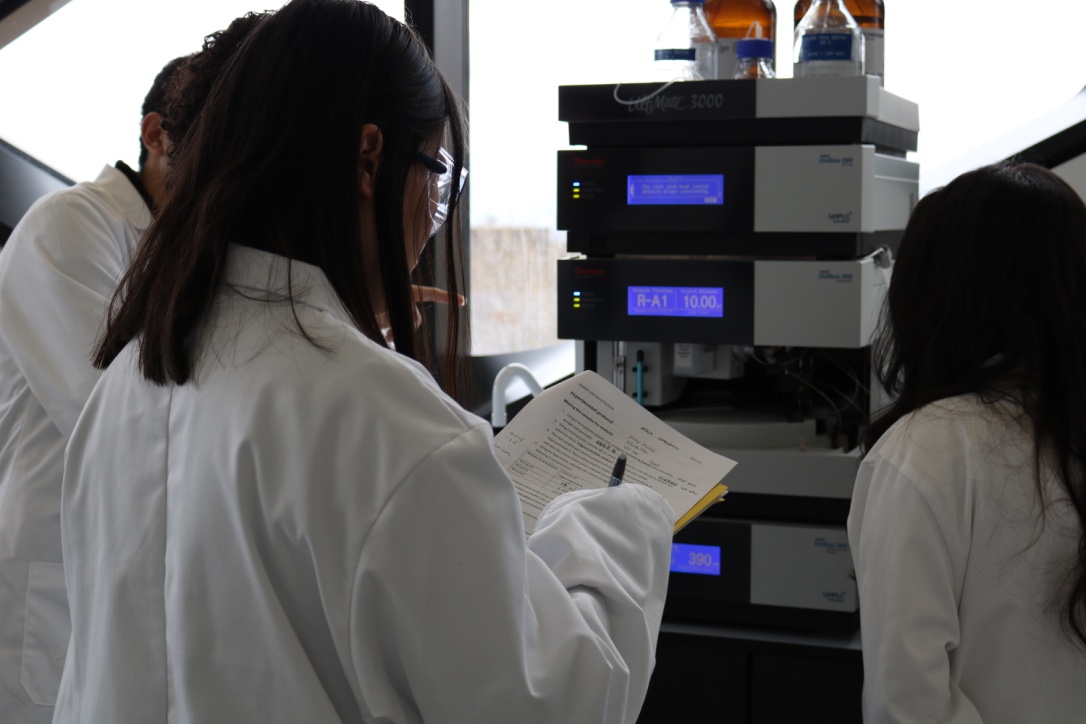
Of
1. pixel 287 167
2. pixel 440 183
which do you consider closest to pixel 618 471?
pixel 440 183

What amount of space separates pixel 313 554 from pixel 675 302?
1.00 meters

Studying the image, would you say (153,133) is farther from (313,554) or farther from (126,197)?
(313,554)

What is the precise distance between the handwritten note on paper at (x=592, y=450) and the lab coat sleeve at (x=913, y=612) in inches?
8.5

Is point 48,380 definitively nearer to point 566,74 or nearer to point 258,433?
point 258,433

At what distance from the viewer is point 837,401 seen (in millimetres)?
1778

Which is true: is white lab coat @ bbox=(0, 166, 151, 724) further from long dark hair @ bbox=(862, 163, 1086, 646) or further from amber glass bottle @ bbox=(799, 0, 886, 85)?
amber glass bottle @ bbox=(799, 0, 886, 85)

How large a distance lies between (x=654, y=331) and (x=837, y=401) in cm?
37

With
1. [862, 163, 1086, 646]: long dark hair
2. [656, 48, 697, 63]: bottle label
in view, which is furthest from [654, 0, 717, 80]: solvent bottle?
[862, 163, 1086, 646]: long dark hair

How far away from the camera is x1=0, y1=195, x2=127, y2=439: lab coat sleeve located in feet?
4.60

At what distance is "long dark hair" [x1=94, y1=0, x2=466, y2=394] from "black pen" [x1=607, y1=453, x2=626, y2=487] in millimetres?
310

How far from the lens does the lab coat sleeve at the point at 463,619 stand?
28.9 inches

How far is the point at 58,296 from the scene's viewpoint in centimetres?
142

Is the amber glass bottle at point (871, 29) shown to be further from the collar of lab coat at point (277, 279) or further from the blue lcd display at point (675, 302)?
the collar of lab coat at point (277, 279)

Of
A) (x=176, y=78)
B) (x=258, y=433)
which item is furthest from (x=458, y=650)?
(x=176, y=78)
